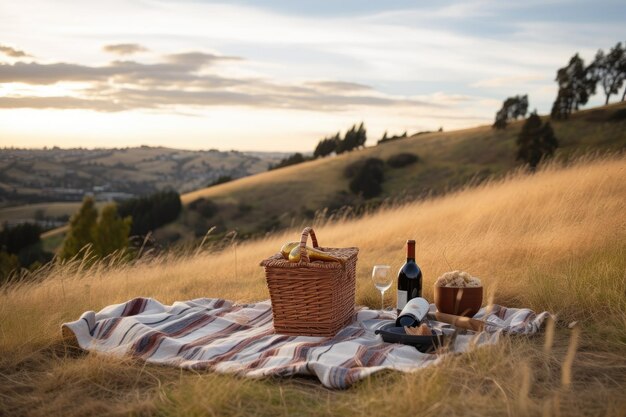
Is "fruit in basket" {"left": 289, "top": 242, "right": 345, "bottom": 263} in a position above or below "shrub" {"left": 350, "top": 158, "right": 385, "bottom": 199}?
above

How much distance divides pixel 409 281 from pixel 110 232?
34526 millimetres

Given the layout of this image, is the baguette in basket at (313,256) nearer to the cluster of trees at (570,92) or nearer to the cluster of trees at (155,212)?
the cluster of trees at (570,92)

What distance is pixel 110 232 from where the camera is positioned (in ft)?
122

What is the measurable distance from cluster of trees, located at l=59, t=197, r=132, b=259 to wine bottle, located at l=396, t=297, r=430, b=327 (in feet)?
109

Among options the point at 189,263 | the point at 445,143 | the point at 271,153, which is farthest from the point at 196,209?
the point at 271,153

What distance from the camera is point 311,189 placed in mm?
44969

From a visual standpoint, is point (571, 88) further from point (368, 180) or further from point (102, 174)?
point (102, 174)

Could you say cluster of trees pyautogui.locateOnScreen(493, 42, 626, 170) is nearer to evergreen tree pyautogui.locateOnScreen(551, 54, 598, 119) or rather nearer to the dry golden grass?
evergreen tree pyautogui.locateOnScreen(551, 54, 598, 119)

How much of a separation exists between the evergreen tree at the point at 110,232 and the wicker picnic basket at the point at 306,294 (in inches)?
1307

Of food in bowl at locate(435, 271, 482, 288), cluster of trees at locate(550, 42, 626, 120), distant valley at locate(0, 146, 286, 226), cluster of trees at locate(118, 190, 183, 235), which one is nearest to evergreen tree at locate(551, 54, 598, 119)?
cluster of trees at locate(550, 42, 626, 120)

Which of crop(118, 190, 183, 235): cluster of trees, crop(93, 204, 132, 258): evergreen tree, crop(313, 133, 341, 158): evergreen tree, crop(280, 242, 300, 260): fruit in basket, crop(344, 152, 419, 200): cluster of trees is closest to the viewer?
crop(280, 242, 300, 260): fruit in basket

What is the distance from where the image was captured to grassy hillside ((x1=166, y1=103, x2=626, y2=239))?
39.1 metres

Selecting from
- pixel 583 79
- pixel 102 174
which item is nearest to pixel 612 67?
pixel 583 79

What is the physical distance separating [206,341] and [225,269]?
14.1 ft
